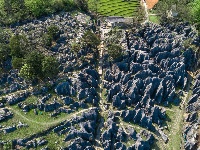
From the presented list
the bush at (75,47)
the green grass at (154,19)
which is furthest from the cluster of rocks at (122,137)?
the green grass at (154,19)

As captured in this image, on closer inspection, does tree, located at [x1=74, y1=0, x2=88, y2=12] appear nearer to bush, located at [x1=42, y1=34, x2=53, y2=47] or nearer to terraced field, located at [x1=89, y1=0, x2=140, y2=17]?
terraced field, located at [x1=89, y1=0, x2=140, y2=17]

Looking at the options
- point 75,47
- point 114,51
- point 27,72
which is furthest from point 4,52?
point 114,51

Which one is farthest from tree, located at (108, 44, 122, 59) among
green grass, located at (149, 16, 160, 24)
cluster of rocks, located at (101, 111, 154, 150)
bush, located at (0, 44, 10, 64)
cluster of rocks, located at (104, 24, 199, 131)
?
bush, located at (0, 44, 10, 64)

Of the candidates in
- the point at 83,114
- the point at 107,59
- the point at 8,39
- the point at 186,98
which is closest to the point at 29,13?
the point at 8,39

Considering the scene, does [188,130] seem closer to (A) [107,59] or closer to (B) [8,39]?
(A) [107,59]

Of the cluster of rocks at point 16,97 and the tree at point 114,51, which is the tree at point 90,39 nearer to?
the tree at point 114,51

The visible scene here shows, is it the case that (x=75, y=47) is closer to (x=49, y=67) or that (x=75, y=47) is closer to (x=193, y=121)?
(x=49, y=67)
